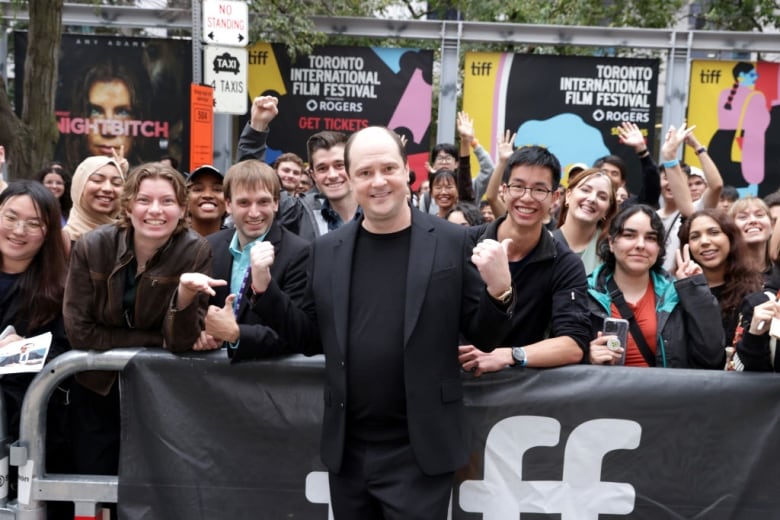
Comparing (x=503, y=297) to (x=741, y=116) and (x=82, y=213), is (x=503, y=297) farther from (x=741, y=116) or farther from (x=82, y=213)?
(x=741, y=116)

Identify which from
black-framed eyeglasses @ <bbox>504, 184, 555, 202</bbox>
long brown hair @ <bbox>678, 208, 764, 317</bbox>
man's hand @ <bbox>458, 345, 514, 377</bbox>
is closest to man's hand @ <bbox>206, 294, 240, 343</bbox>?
man's hand @ <bbox>458, 345, 514, 377</bbox>

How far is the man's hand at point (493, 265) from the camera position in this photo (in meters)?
2.64

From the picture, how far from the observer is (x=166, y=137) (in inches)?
470

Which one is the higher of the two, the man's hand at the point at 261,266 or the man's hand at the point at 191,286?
the man's hand at the point at 261,266

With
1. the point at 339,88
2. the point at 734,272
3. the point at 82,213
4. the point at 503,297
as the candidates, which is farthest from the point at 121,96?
the point at 503,297

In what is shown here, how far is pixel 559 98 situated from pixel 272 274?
30.6 ft

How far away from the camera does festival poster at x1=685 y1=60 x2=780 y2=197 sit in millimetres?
11992

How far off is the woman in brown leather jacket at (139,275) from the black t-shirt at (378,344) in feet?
2.33

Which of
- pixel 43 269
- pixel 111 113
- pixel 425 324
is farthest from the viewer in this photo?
pixel 111 113

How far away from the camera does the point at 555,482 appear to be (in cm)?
338

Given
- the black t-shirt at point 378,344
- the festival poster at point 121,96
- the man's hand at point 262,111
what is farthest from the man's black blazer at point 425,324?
the festival poster at point 121,96

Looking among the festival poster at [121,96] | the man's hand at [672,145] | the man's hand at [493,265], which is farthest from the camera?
the festival poster at [121,96]

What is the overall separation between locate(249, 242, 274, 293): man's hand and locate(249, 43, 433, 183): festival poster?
9084mm

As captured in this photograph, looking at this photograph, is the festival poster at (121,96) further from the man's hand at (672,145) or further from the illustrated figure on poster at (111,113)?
the man's hand at (672,145)
